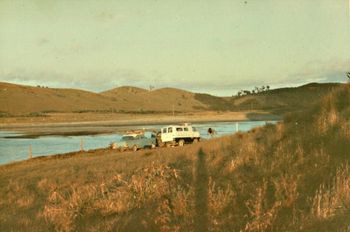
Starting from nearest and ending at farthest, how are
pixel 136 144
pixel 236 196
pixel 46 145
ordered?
pixel 236 196, pixel 136 144, pixel 46 145

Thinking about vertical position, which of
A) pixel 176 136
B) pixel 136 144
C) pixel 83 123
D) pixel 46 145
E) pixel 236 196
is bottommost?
pixel 46 145

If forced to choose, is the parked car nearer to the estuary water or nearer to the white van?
the white van

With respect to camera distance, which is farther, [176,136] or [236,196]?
[176,136]

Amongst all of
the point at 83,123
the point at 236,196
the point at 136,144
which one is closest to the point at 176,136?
the point at 136,144

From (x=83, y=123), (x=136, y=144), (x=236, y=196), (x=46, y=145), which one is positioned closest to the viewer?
(x=236, y=196)

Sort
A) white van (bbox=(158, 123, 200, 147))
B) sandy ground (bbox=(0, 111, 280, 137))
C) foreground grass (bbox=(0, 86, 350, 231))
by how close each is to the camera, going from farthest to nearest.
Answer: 1. sandy ground (bbox=(0, 111, 280, 137))
2. white van (bbox=(158, 123, 200, 147))
3. foreground grass (bbox=(0, 86, 350, 231))

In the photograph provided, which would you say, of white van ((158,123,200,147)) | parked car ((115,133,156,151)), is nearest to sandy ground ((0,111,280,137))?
parked car ((115,133,156,151))

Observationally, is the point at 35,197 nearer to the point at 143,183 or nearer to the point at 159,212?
the point at 143,183

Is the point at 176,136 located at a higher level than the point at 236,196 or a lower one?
lower

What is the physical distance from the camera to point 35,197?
15.1 meters

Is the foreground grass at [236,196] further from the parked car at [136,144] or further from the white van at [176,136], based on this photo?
the white van at [176,136]

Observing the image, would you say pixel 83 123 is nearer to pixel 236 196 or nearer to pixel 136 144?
pixel 136 144

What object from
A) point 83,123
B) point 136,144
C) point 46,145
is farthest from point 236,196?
point 83,123

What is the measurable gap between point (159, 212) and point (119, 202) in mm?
1278
